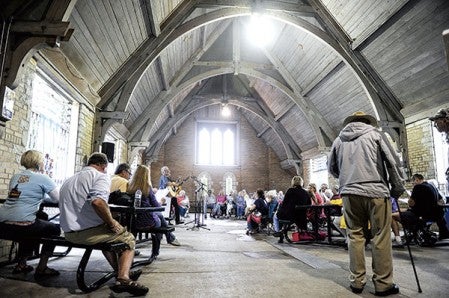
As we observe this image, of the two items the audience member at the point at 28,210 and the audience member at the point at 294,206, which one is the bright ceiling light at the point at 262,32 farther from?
the audience member at the point at 28,210

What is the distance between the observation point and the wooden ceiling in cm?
496

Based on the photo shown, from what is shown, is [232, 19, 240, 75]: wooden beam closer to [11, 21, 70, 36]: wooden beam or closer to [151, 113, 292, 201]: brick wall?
[11, 21, 70, 36]: wooden beam

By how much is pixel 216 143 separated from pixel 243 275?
1439 centimetres

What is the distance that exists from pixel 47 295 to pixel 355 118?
2879 mm

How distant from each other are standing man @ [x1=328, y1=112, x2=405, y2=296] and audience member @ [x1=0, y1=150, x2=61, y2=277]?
8.51 feet

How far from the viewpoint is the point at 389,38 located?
6.25m

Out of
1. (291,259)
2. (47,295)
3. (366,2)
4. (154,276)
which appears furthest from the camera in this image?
(366,2)

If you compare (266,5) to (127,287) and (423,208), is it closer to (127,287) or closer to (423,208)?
(423,208)

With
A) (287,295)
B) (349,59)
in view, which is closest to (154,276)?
(287,295)

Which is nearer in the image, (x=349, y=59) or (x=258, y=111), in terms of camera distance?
(x=349, y=59)

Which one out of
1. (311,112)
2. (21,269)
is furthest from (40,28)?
(311,112)

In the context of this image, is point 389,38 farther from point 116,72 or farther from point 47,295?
point 47,295

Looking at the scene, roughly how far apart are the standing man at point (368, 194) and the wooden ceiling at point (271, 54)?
3429 mm

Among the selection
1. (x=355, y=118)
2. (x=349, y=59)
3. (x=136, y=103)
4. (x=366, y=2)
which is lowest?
(x=355, y=118)
